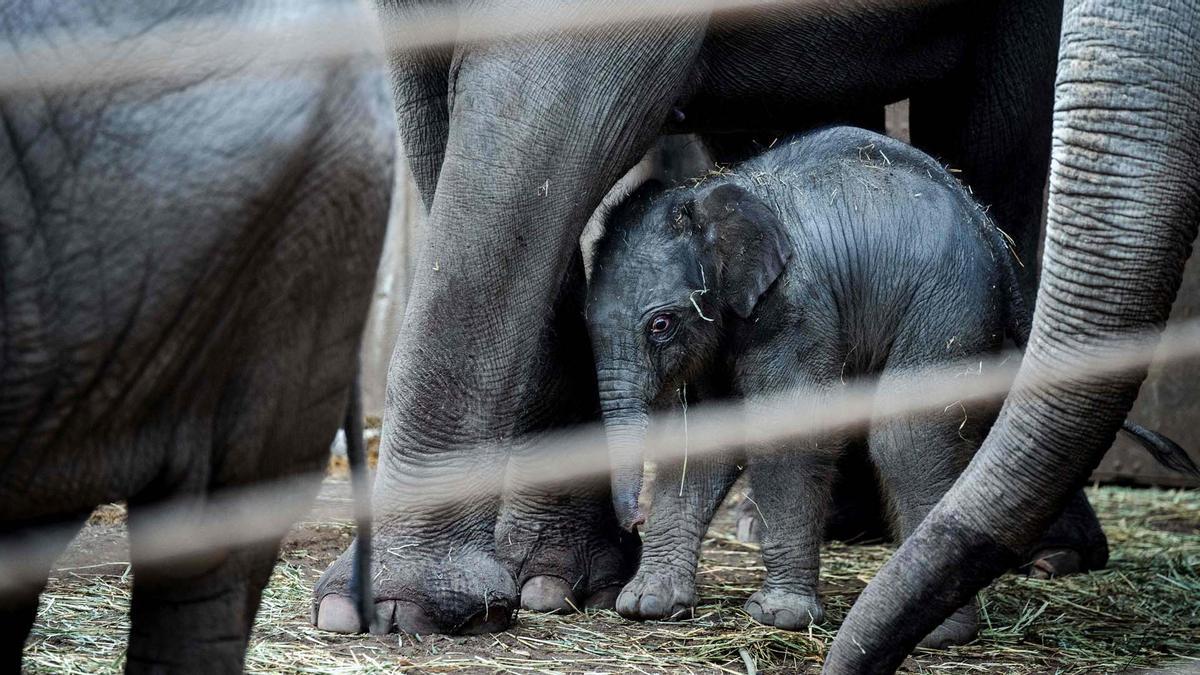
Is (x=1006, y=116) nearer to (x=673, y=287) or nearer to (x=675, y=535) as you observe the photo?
(x=673, y=287)

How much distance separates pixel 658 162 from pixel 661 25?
1771 millimetres

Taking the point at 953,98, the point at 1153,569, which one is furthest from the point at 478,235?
the point at 1153,569

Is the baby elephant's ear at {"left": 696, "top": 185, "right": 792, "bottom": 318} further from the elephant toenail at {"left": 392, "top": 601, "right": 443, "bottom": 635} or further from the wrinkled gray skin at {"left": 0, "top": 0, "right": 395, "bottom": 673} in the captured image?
the wrinkled gray skin at {"left": 0, "top": 0, "right": 395, "bottom": 673}

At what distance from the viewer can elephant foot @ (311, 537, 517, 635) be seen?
8.53 ft

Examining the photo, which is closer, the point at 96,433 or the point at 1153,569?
the point at 96,433

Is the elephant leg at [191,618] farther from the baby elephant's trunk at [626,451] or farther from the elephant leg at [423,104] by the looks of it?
the elephant leg at [423,104]

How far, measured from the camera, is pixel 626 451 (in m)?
2.77

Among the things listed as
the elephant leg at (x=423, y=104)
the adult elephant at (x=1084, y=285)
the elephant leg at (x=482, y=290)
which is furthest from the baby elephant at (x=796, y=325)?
the adult elephant at (x=1084, y=285)

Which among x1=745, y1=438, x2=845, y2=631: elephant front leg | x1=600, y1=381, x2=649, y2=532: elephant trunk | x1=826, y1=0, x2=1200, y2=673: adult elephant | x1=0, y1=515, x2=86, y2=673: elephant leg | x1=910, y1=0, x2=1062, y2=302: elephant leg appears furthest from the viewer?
x1=910, y1=0, x2=1062, y2=302: elephant leg

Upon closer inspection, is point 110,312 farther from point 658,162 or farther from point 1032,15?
point 658,162

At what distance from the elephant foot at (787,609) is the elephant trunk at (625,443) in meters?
0.29

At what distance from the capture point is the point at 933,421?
9.30ft

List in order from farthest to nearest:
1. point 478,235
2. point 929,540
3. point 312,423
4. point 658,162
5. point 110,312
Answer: point 658,162 < point 478,235 < point 929,540 < point 312,423 < point 110,312

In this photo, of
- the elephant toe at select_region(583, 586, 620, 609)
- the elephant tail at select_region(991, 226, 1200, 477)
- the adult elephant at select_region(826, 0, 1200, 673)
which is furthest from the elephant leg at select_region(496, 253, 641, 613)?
the adult elephant at select_region(826, 0, 1200, 673)
